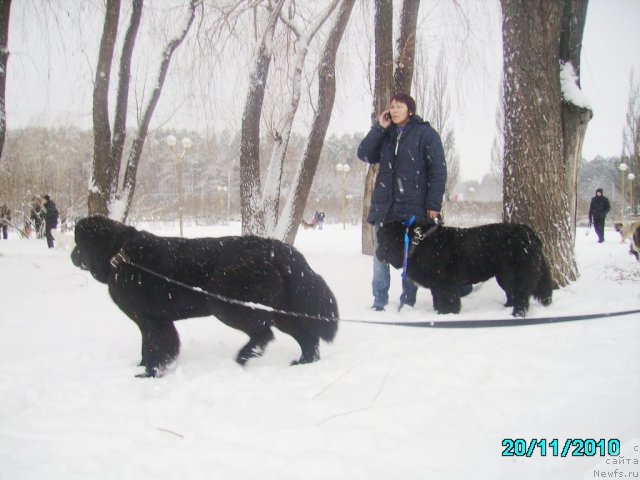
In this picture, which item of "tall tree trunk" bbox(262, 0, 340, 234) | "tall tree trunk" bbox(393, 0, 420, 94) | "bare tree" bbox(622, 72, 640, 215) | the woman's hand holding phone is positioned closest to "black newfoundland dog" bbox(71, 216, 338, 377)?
the woman's hand holding phone

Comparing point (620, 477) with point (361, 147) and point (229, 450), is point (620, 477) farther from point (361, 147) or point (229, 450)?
point (361, 147)

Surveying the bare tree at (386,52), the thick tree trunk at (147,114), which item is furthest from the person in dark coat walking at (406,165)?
the thick tree trunk at (147,114)

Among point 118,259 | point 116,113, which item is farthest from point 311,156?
point 118,259

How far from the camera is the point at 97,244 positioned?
2.94m

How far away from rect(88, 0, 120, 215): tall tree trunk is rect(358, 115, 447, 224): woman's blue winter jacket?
19.5 feet

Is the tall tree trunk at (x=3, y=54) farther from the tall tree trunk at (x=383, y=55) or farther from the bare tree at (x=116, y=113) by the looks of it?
the tall tree trunk at (x=383, y=55)

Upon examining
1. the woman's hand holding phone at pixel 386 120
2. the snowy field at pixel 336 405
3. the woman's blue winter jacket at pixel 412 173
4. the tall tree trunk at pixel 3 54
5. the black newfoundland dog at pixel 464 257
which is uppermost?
the tall tree trunk at pixel 3 54

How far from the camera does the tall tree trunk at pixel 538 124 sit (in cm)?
430

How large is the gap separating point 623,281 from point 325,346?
3492 millimetres

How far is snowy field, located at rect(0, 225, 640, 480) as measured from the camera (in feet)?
5.46

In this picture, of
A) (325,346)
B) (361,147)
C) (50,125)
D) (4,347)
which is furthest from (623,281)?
(50,125)

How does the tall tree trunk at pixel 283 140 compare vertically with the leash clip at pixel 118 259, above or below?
above

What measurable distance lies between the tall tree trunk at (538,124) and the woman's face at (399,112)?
4.13ft

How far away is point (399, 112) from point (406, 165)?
0.49 meters
